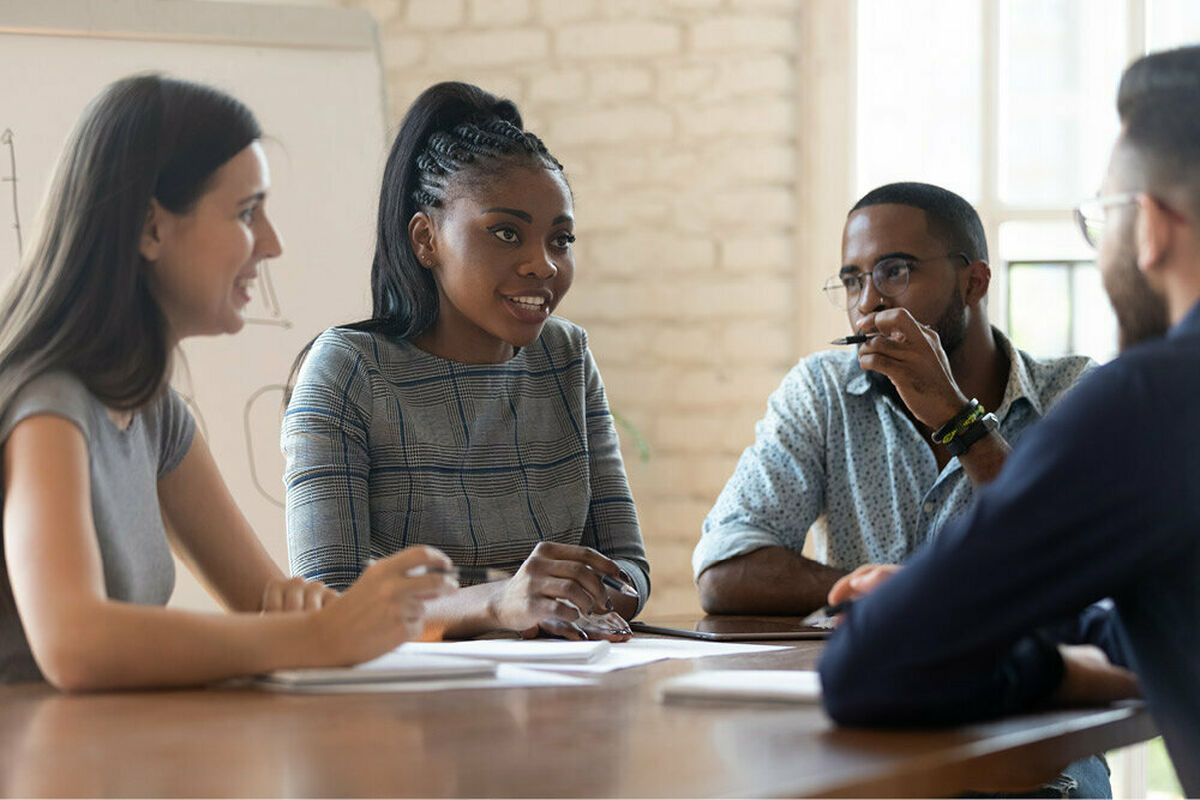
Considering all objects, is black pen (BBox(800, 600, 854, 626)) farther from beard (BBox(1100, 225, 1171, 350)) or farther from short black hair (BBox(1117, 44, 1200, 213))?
short black hair (BBox(1117, 44, 1200, 213))

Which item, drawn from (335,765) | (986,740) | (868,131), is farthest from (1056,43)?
(335,765)

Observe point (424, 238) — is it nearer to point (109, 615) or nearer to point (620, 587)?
point (620, 587)

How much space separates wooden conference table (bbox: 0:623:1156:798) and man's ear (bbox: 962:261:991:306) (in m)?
1.19

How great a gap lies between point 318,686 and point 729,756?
0.44m

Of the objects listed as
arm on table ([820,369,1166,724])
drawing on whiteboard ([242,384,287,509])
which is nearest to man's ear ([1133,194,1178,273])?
arm on table ([820,369,1166,724])

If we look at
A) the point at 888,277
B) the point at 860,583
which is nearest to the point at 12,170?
the point at 888,277

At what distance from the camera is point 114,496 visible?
128 centimetres

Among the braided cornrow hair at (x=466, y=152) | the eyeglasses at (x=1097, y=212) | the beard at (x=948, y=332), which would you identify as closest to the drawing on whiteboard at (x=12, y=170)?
the braided cornrow hair at (x=466, y=152)

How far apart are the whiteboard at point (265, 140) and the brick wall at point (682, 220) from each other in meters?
0.72

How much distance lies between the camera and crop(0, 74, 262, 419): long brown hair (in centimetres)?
127

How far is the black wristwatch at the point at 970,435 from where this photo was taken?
6.34 ft

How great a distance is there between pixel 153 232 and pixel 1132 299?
91 centimetres

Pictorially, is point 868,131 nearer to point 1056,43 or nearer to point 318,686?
point 1056,43

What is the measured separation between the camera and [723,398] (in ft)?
11.5
